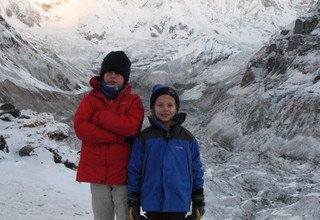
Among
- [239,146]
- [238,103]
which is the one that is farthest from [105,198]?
[238,103]

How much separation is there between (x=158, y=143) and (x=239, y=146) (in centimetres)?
5843

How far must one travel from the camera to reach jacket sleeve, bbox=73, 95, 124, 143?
6.33m

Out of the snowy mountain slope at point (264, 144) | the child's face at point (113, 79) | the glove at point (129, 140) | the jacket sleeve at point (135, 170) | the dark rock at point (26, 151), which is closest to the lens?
the jacket sleeve at point (135, 170)

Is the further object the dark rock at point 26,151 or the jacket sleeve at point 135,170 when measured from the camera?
the dark rock at point 26,151

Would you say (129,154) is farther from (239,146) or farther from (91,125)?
(239,146)

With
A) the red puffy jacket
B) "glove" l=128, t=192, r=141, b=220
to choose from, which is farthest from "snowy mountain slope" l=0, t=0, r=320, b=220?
"glove" l=128, t=192, r=141, b=220

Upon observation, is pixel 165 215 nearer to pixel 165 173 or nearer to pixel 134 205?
pixel 134 205

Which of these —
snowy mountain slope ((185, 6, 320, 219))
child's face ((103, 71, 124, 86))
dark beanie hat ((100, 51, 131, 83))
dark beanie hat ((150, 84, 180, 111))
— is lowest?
snowy mountain slope ((185, 6, 320, 219))

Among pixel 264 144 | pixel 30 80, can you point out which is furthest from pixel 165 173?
pixel 30 80

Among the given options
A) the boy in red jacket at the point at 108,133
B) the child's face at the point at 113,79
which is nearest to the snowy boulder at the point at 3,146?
the boy in red jacket at the point at 108,133

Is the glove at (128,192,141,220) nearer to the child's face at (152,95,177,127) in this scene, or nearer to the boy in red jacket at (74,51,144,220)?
the boy in red jacket at (74,51,144,220)

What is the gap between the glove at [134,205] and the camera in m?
6.13

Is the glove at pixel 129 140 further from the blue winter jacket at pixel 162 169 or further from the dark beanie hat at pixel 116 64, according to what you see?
the dark beanie hat at pixel 116 64

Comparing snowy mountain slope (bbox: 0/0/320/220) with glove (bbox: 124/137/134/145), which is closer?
glove (bbox: 124/137/134/145)
